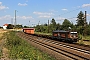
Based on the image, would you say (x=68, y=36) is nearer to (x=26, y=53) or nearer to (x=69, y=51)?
(x=69, y=51)

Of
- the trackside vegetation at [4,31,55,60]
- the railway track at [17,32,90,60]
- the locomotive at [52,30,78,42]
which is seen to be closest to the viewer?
the trackside vegetation at [4,31,55,60]

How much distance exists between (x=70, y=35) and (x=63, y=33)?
2.30 meters

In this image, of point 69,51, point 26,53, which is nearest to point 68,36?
point 69,51

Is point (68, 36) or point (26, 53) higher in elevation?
point (68, 36)

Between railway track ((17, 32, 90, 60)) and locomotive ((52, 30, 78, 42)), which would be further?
locomotive ((52, 30, 78, 42))

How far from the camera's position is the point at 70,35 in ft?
101

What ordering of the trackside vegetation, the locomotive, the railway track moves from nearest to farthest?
the trackside vegetation < the railway track < the locomotive

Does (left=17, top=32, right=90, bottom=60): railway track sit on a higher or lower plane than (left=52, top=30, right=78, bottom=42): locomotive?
lower

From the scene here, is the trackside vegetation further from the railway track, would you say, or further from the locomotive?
the locomotive

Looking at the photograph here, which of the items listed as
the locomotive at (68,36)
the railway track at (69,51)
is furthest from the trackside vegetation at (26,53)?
the locomotive at (68,36)

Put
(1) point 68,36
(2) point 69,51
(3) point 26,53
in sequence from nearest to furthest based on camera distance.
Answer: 1. (3) point 26,53
2. (2) point 69,51
3. (1) point 68,36

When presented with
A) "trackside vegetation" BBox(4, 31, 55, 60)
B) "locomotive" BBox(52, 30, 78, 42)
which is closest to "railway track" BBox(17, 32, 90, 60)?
"trackside vegetation" BBox(4, 31, 55, 60)

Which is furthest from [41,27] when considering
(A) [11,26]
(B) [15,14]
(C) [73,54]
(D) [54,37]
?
(C) [73,54]

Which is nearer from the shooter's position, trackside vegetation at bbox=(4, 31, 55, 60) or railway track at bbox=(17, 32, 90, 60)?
trackside vegetation at bbox=(4, 31, 55, 60)
